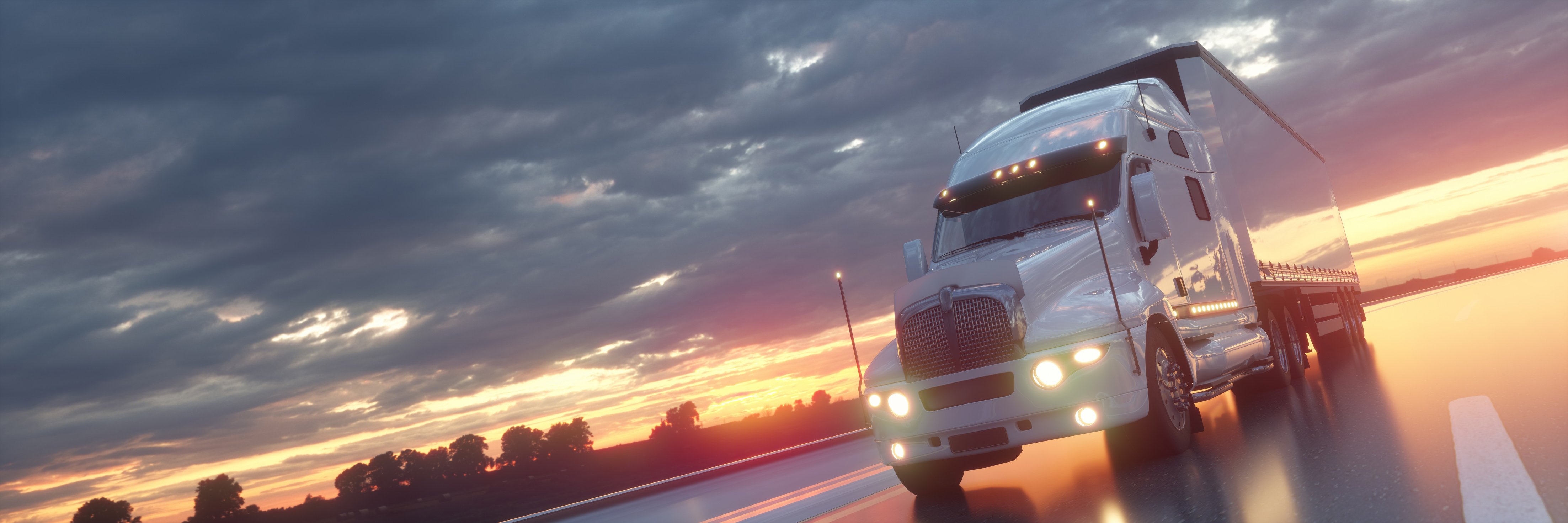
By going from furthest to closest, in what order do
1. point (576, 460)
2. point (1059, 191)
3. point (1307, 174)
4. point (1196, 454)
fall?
point (1307, 174) → point (576, 460) → point (1059, 191) → point (1196, 454)

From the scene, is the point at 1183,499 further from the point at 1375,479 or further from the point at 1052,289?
the point at 1052,289

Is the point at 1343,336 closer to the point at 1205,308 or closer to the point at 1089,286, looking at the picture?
the point at 1205,308

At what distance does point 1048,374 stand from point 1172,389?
1.52 meters

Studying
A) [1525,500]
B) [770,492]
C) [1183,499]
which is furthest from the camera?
[770,492]

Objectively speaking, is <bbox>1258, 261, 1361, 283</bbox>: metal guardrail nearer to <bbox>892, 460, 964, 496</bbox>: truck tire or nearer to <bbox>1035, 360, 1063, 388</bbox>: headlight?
<bbox>892, 460, 964, 496</bbox>: truck tire

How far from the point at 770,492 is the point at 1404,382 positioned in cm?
712

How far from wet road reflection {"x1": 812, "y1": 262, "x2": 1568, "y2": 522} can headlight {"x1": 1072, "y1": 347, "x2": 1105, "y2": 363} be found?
0.89 metres

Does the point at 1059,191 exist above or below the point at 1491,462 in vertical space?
above

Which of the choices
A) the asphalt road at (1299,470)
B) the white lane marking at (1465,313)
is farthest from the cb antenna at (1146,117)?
the white lane marking at (1465,313)

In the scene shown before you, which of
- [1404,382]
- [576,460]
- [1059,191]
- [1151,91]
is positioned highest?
[1151,91]

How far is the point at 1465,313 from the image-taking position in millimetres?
23500

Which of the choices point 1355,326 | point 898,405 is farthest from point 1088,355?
point 1355,326

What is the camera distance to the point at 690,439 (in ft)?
49.3

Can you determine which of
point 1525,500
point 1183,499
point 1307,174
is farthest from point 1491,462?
point 1307,174
